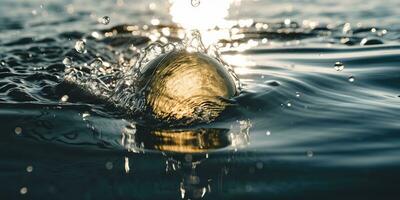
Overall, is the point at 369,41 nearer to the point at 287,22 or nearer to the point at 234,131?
the point at 287,22

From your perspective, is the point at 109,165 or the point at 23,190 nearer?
the point at 23,190

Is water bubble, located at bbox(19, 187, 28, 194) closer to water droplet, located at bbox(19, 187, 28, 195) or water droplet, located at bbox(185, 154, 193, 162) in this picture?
water droplet, located at bbox(19, 187, 28, 195)

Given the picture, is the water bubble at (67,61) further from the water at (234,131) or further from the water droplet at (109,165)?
the water droplet at (109,165)

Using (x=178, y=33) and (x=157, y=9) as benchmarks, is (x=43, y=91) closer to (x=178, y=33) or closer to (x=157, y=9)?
(x=178, y=33)

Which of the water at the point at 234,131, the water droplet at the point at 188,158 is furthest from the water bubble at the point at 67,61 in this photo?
the water droplet at the point at 188,158

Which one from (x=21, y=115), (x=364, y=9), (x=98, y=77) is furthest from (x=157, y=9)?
(x=21, y=115)

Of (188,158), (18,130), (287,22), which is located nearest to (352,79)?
(188,158)
